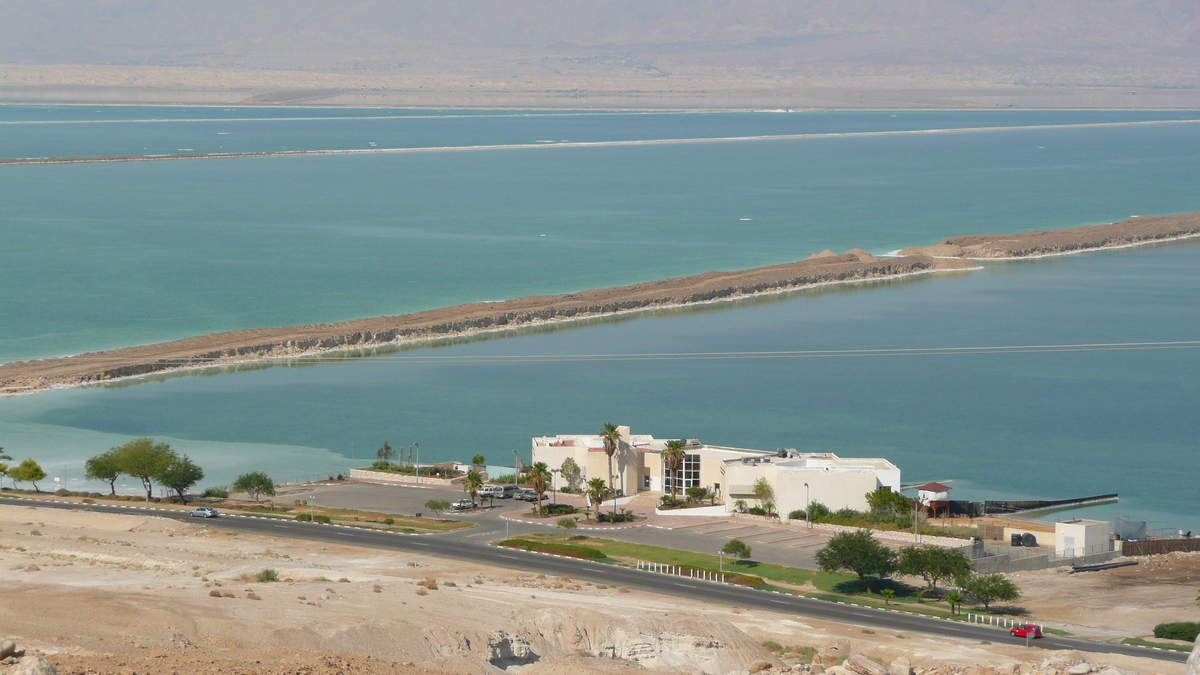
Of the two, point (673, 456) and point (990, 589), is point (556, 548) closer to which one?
point (673, 456)

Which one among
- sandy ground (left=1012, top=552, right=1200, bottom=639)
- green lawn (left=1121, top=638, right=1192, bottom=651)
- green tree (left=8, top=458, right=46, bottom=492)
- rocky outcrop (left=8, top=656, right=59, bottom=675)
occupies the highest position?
green tree (left=8, top=458, right=46, bottom=492)

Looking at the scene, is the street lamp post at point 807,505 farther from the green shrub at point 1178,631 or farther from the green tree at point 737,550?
the green shrub at point 1178,631

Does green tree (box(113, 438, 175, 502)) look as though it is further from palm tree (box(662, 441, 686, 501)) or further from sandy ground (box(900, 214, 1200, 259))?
sandy ground (box(900, 214, 1200, 259))

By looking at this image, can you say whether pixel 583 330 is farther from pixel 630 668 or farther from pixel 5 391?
pixel 630 668

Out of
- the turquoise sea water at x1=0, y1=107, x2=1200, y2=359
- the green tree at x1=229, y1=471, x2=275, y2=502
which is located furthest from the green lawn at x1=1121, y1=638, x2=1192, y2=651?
the turquoise sea water at x1=0, y1=107, x2=1200, y2=359

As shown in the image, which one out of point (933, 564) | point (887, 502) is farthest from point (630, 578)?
point (887, 502)

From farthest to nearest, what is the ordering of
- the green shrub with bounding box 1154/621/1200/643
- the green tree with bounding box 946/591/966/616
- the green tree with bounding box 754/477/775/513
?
the green tree with bounding box 754/477/775/513
the green tree with bounding box 946/591/966/616
the green shrub with bounding box 1154/621/1200/643

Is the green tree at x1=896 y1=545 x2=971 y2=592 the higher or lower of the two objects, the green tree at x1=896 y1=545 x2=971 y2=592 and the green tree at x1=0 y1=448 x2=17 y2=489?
the lower
